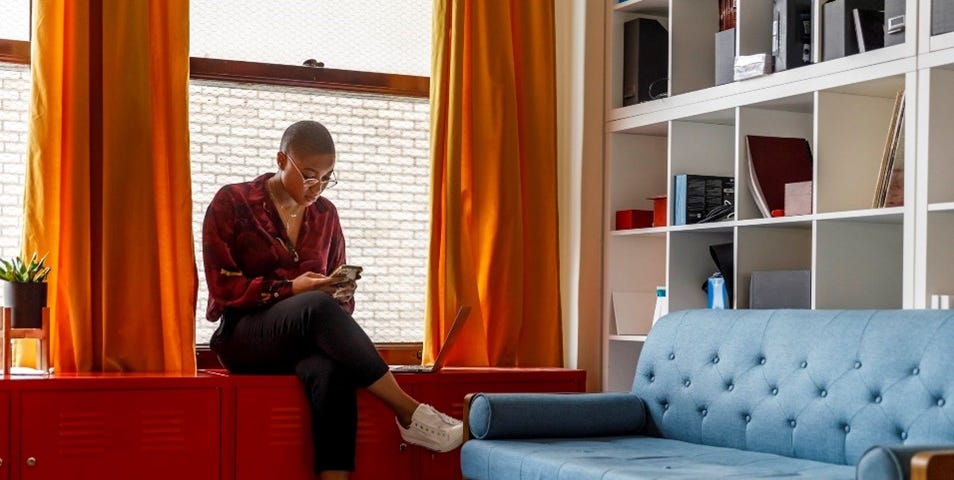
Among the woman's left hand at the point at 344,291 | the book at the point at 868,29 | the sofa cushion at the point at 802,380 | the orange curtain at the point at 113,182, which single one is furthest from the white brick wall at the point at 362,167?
the book at the point at 868,29

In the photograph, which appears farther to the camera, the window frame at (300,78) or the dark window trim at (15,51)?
the window frame at (300,78)

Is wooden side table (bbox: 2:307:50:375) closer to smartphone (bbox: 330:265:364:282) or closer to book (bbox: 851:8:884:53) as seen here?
smartphone (bbox: 330:265:364:282)

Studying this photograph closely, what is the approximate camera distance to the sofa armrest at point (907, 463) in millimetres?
2221

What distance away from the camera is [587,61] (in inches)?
182

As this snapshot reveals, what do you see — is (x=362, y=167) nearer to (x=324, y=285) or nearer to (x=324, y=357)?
(x=324, y=285)

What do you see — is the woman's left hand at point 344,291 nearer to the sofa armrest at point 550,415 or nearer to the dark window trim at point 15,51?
the sofa armrest at point 550,415

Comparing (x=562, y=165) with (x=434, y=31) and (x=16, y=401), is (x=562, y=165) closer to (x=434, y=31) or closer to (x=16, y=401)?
(x=434, y=31)

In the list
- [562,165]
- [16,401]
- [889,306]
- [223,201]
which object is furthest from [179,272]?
[889,306]

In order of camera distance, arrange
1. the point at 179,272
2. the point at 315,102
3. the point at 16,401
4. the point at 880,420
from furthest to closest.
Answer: the point at 315,102 < the point at 179,272 < the point at 16,401 < the point at 880,420

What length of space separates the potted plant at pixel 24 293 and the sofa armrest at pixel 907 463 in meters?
2.49

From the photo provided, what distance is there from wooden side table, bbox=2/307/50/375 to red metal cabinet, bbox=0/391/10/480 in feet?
0.54

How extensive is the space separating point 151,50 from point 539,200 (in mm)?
1528

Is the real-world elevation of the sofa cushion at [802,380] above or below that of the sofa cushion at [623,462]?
above

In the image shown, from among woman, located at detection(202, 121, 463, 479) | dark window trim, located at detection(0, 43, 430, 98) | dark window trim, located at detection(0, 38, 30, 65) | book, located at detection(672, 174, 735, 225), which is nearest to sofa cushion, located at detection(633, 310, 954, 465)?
book, located at detection(672, 174, 735, 225)
